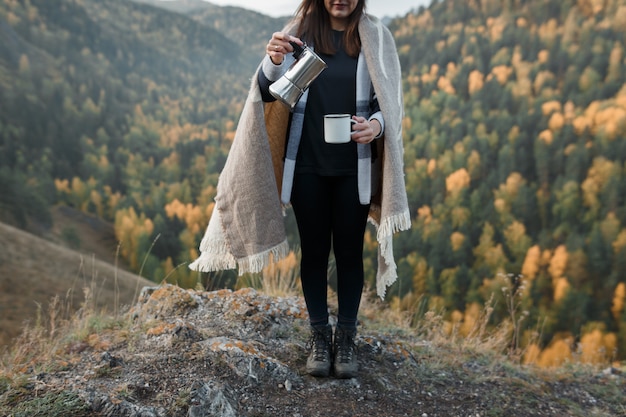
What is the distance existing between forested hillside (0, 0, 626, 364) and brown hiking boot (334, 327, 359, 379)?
19.3 metres

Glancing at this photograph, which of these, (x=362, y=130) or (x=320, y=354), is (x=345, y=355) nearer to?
(x=320, y=354)

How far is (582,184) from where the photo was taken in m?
31.9

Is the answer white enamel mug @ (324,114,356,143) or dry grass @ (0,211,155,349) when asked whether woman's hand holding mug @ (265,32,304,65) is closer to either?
white enamel mug @ (324,114,356,143)

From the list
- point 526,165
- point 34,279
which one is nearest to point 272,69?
point 34,279

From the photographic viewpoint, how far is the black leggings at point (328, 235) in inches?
76.8

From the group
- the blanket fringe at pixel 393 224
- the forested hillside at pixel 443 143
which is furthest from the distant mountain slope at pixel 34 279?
the blanket fringe at pixel 393 224

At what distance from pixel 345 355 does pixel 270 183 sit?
76 cm

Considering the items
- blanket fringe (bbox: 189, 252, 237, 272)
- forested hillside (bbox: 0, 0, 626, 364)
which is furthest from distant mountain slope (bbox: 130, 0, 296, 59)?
blanket fringe (bbox: 189, 252, 237, 272)

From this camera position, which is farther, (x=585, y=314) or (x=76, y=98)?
(x=76, y=98)

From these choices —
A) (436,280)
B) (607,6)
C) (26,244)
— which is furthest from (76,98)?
(607,6)

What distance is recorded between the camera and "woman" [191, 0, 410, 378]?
189 centimetres

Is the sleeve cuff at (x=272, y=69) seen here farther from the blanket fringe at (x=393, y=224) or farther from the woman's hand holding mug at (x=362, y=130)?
the blanket fringe at (x=393, y=224)

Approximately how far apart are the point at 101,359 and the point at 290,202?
98 cm

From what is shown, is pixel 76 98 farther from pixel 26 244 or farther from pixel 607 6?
pixel 607 6
